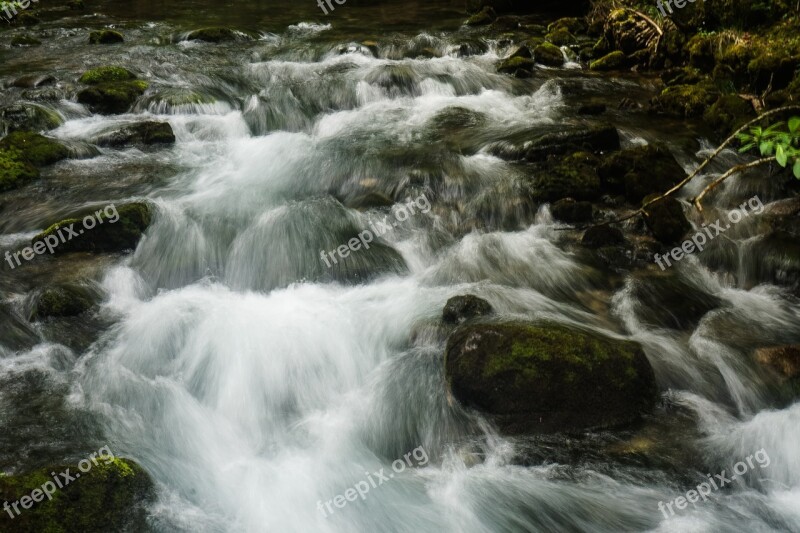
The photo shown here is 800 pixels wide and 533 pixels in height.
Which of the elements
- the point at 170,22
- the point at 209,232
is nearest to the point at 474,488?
the point at 209,232

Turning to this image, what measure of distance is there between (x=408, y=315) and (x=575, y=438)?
7.25 feet

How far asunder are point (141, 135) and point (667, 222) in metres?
8.41

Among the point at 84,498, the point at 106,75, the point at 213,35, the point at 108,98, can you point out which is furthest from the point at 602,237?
the point at 213,35

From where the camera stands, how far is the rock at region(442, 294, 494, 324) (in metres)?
6.05

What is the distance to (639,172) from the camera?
8.14m

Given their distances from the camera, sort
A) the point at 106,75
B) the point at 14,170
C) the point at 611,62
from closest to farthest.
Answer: the point at 14,170 < the point at 106,75 < the point at 611,62

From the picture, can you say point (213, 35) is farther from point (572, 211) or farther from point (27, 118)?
point (572, 211)

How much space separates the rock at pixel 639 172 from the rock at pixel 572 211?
0.63 metres

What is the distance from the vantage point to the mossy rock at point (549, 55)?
14602 millimetres

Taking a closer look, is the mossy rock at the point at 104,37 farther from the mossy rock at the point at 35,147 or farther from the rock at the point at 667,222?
the rock at the point at 667,222

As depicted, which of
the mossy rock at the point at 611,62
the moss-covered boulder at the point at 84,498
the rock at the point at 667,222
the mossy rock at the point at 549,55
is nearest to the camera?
the moss-covered boulder at the point at 84,498

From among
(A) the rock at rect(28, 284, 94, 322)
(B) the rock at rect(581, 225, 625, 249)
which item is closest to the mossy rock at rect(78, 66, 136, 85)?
(A) the rock at rect(28, 284, 94, 322)

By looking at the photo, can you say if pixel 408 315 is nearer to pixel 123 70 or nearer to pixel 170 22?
pixel 123 70

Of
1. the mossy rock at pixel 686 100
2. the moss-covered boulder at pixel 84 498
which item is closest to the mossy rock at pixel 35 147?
the moss-covered boulder at pixel 84 498
